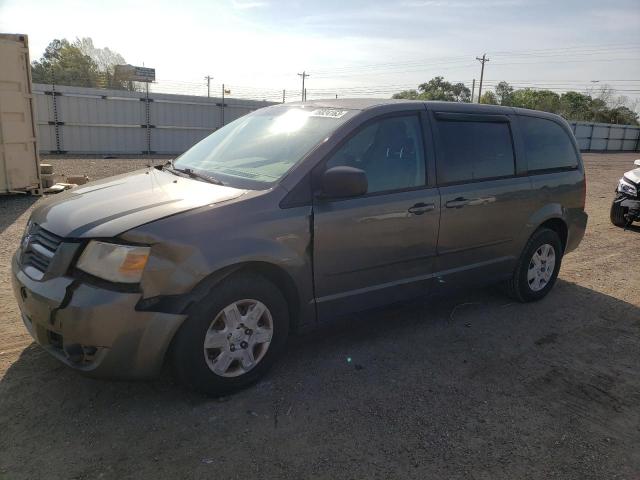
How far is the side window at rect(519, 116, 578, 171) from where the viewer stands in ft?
16.1

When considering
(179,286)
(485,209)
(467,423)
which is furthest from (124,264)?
(485,209)

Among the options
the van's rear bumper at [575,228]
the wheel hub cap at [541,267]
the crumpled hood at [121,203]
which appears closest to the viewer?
the crumpled hood at [121,203]

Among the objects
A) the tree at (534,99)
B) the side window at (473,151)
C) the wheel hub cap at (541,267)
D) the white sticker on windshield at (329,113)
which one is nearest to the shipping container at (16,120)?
the white sticker on windshield at (329,113)

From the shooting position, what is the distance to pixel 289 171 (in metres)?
3.37

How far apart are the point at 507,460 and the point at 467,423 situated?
339mm

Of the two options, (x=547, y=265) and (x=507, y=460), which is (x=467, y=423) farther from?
(x=547, y=265)

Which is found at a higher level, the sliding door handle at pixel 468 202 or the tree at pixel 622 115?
the tree at pixel 622 115

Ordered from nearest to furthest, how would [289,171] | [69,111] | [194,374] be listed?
[194,374] → [289,171] → [69,111]

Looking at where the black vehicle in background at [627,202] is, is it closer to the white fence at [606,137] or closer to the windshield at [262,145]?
the windshield at [262,145]

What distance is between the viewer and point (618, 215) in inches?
360

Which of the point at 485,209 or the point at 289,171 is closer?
the point at 289,171

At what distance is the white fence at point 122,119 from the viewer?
17406mm

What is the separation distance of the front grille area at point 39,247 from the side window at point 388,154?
1767mm

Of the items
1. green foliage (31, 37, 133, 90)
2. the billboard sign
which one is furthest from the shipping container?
green foliage (31, 37, 133, 90)
